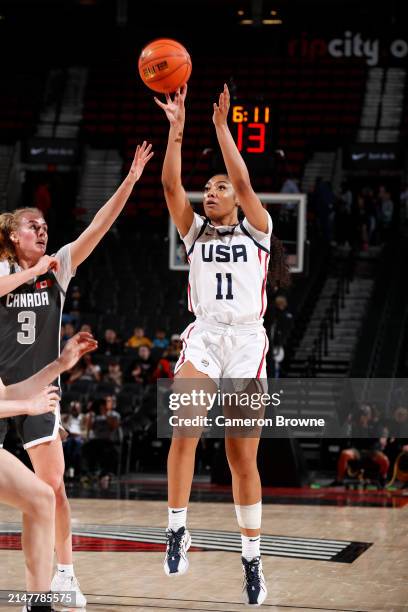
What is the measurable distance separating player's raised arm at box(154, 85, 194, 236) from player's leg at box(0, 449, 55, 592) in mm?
2032

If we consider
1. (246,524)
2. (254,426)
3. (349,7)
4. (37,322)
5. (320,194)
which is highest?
(349,7)

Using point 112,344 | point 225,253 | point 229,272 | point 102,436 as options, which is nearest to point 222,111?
point 225,253

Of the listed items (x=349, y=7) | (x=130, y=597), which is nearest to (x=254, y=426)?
(x=130, y=597)

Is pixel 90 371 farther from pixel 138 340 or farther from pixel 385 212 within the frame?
pixel 385 212

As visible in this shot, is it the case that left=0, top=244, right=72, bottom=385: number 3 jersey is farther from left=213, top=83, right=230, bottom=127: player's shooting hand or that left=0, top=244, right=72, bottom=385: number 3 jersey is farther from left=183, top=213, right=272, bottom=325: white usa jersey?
left=213, top=83, right=230, bottom=127: player's shooting hand

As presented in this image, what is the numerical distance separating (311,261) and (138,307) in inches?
140

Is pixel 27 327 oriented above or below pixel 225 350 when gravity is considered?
above

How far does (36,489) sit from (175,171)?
2.22 metres

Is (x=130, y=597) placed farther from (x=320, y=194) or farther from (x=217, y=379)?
(x=320, y=194)

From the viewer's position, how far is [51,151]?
24188mm

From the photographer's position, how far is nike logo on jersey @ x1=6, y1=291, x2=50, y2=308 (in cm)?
594

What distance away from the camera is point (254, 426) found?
6316mm

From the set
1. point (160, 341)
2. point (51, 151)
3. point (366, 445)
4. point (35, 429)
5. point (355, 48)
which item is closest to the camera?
point (35, 429)

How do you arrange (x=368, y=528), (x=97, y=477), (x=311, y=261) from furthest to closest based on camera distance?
(x=311, y=261) < (x=97, y=477) < (x=368, y=528)
